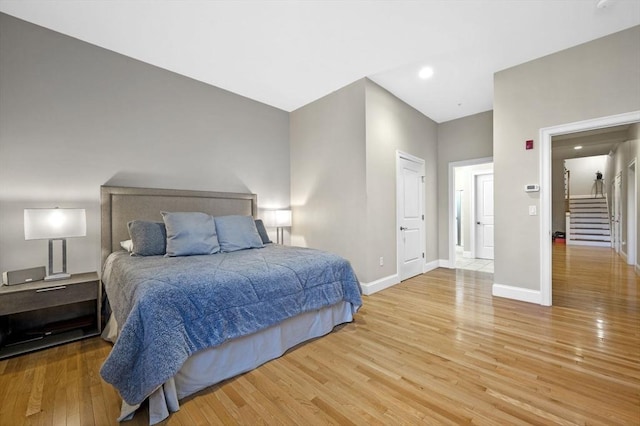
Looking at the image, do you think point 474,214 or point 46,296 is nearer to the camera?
point 46,296

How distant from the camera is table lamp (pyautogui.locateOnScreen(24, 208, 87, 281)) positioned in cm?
220

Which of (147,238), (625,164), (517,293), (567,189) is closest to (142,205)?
(147,238)

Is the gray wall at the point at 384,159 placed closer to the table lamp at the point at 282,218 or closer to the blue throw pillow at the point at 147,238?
the table lamp at the point at 282,218

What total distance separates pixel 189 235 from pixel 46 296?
44.8 inches

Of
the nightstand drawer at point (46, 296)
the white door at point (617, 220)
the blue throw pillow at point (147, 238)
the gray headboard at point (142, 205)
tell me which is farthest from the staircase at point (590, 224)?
the nightstand drawer at point (46, 296)

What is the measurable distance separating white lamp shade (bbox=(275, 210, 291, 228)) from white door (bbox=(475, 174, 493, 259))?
4.56 meters

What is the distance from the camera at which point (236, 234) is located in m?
3.08

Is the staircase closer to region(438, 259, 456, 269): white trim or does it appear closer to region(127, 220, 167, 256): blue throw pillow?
region(438, 259, 456, 269): white trim

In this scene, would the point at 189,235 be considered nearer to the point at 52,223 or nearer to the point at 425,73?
the point at 52,223

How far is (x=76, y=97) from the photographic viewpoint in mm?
2732

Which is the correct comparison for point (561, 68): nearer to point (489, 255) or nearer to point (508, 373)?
point (508, 373)

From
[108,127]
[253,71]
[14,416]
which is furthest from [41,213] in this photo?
[253,71]

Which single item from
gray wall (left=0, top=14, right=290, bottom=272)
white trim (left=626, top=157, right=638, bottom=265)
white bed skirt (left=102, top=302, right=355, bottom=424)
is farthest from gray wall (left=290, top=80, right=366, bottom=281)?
white trim (left=626, top=157, right=638, bottom=265)

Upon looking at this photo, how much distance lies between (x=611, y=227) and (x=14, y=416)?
11885 mm
